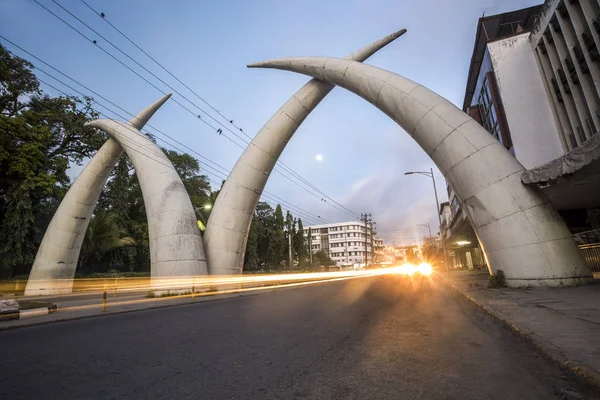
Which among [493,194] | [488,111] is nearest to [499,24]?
[488,111]

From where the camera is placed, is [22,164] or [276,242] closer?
[22,164]

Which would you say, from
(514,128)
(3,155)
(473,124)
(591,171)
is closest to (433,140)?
(473,124)

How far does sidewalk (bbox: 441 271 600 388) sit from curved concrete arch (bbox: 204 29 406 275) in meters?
14.2

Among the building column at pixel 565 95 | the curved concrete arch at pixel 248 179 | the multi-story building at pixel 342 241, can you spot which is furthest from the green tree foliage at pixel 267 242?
the multi-story building at pixel 342 241

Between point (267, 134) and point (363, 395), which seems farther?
point (267, 134)

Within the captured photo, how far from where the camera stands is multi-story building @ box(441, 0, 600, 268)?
47.4ft

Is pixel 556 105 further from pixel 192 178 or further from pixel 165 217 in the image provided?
pixel 192 178

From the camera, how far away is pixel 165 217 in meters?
17.0

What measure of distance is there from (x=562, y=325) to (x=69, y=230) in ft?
84.5

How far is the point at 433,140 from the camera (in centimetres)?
1357

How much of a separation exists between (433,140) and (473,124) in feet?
5.52

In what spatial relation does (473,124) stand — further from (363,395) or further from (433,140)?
(363,395)

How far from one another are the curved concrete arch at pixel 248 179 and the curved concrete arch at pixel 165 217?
1.22 meters

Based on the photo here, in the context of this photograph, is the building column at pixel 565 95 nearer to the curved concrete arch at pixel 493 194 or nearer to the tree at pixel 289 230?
the curved concrete arch at pixel 493 194
